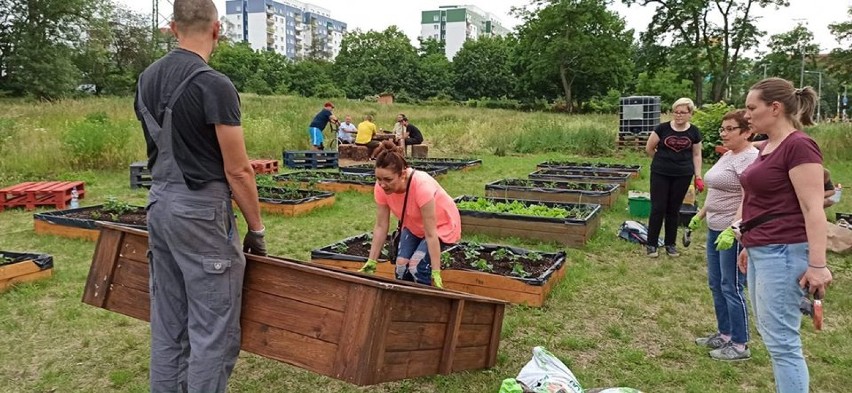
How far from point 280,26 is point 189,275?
5210 inches

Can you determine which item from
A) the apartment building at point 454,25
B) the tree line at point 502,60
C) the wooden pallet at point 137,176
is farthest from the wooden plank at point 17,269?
the apartment building at point 454,25

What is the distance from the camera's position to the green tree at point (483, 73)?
58688 millimetres

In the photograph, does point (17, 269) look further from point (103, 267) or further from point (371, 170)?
point (371, 170)

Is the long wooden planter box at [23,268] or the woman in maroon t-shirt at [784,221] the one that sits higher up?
the woman in maroon t-shirt at [784,221]

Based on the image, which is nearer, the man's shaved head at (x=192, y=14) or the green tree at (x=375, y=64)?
the man's shaved head at (x=192, y=14)

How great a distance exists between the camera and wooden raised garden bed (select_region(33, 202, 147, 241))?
669 centimetres

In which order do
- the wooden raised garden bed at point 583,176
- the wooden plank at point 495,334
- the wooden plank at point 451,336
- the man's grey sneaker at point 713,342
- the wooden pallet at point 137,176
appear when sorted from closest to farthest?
1. the wooden plank at point 451,336
2. the wooden plank at point 495,334
3. the man's grey sneaker at point 713,342
4. the wooden pallet at point 137,176
5. the wooden raised garden bed at point 583,176

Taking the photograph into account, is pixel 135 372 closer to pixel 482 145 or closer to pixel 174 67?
pixel 174 67

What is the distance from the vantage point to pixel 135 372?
3605 millimetres

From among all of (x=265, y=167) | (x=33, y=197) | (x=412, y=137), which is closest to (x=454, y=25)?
(x=412, y=137)

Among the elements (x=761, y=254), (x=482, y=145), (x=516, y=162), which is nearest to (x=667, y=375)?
(x=761, y=254)

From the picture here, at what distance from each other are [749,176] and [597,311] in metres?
2.49

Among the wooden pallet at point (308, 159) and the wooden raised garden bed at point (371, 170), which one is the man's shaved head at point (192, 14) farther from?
the wooden pallet at point (308, 159)

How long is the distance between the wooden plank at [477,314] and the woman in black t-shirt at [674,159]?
3492 mm
